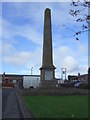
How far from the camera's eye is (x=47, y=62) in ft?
122

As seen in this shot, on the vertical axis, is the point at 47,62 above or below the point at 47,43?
below

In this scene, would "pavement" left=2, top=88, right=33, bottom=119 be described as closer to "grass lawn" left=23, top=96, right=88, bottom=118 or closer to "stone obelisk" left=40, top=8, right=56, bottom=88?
"grass lawn" left=23, top=96, right=88, bottom=118

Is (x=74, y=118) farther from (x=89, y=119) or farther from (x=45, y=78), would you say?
(x=45, y=78)

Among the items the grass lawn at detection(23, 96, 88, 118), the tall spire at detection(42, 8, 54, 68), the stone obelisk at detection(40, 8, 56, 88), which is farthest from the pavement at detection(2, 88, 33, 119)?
the tall spire at detection(42, 8, 54, 68)

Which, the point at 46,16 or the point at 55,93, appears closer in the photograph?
the point at 55,93

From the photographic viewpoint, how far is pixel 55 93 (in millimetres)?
30281

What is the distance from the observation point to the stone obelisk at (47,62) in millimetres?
36906

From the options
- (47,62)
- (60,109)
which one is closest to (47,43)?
(47,62)

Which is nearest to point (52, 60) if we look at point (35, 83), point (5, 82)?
point (35, 83)

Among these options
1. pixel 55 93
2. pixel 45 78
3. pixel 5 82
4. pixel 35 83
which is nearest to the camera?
pixel 55 93

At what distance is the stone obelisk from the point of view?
36.9 meters

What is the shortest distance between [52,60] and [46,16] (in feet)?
18.5

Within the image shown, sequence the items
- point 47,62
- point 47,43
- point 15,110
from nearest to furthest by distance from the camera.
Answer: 1. point 15,110
2. point 47,62
3. point 47,43

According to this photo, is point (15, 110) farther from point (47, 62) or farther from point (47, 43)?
point (47, 43)
